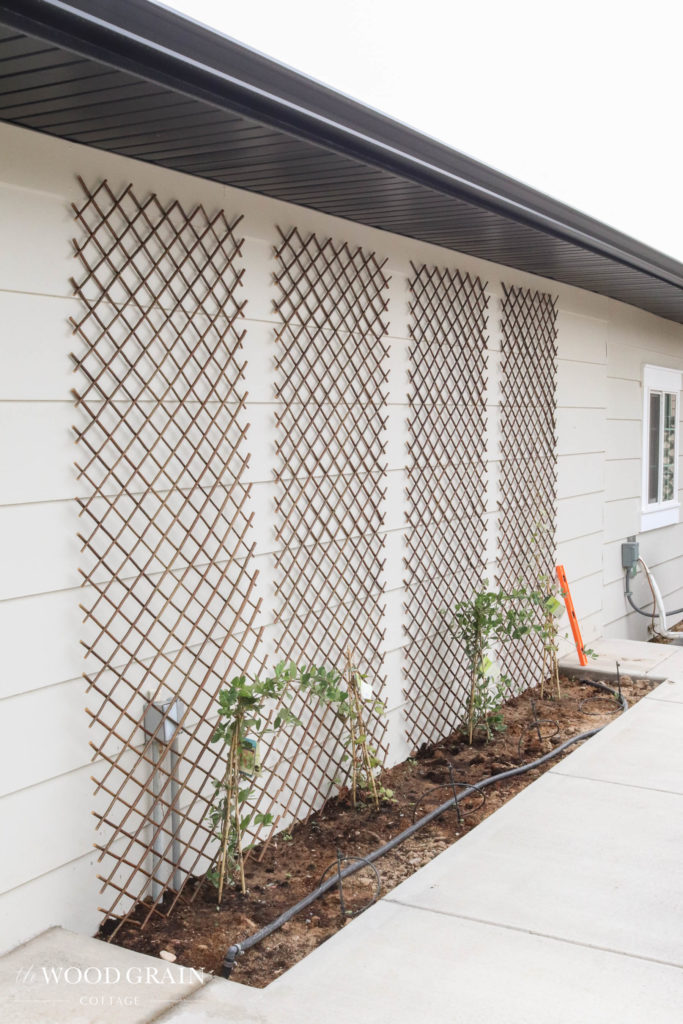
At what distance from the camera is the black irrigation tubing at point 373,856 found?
2945mm

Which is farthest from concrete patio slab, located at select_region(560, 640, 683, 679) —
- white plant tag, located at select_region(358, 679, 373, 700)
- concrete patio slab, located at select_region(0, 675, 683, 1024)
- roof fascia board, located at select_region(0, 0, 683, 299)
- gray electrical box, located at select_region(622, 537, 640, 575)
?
roof fascia board, located at select_region(0, 0, 683, 299)

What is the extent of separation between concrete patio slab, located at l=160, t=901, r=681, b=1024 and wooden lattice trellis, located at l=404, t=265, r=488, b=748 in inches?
81.0

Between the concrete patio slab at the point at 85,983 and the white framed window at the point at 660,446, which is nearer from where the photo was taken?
the concrete patio slab at the point at 85,983

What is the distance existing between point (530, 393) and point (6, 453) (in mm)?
3992

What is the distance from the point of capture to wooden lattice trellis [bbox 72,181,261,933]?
10.3 ft

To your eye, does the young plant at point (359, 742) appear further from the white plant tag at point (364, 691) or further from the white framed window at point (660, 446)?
the white framed window at point (660, 446)

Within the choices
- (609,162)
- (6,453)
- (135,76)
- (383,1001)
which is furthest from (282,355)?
(609,162)

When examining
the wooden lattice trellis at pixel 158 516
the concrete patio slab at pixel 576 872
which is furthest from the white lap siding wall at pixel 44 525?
the concrete patio slab at pixel 576 872

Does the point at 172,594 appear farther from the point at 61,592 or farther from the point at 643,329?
the point at 643,329

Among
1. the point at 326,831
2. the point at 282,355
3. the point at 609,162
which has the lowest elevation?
the point at 326,831

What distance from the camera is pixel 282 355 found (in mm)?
3934

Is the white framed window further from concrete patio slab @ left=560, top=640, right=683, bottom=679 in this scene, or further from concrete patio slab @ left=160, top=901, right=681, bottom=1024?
concrete patio slab @ left=160, top=901, right=681, bottom=1024

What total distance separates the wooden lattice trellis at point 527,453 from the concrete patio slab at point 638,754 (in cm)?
100

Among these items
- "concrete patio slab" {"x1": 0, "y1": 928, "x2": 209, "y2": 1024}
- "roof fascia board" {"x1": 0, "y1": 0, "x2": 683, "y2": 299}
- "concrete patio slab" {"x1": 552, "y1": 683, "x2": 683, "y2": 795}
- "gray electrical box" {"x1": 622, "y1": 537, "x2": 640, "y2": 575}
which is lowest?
"concrete patio slab" {"x1": 0, "y1": 928, "x2": 209, "y2": 1024}
